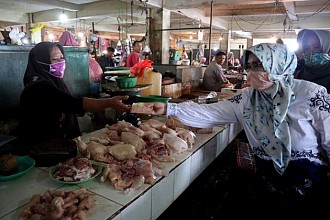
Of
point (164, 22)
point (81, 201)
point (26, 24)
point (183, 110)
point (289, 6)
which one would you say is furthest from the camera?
point (26, 24)

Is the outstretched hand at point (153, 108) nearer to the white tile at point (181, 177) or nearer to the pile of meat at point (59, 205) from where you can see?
the white tile at point (181, 177)

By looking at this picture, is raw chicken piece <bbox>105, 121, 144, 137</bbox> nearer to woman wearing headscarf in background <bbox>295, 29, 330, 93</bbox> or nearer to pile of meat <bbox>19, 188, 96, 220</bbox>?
pile of meat <bbox>19, 188, 96, 220</bbox>

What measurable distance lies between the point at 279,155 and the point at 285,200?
308 millimetres

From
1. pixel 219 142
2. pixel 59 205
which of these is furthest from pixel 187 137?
pixel 59 205

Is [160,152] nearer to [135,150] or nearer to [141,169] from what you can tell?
[135,150]

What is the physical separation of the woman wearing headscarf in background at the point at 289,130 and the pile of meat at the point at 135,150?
2.23 feet

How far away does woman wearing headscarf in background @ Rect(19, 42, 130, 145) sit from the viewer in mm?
2098

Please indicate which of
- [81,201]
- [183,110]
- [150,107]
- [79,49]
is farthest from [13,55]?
[81,201]

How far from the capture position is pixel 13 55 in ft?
8.92

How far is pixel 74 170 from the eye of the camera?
1475 mm

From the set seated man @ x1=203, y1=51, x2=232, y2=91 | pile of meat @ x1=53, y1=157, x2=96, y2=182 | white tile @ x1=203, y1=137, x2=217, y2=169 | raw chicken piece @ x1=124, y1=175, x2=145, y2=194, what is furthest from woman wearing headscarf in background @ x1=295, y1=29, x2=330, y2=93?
seated man @ x1=203, y1=51, x2=232, y2=91

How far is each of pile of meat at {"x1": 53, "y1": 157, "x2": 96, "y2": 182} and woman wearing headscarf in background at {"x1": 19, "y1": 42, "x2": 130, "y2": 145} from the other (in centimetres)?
70

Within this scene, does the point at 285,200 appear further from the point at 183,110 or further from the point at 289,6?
the point at 289,6

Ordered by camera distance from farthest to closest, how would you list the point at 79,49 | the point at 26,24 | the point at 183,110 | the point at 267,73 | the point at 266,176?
the point at 26,24 < the point at 79,49 < the point at 183,110 < the point at 266,176 < the point at 267,73
